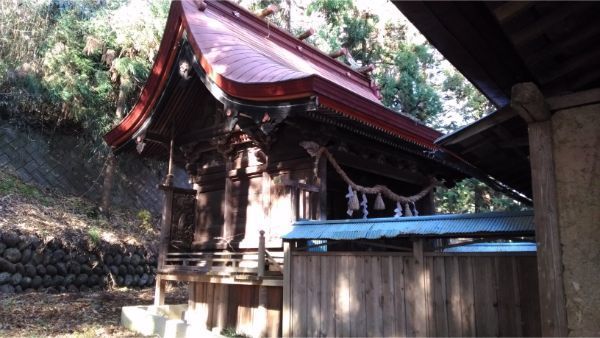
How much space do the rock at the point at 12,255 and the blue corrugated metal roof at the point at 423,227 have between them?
7.55 meters

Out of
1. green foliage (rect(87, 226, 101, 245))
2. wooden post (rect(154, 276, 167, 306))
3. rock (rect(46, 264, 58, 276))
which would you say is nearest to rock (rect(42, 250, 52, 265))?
→ rock (rect(46, 264, 58, 276))

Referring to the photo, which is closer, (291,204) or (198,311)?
(291,204)

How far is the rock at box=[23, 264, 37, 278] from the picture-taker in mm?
9609

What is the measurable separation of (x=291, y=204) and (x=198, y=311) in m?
2.69

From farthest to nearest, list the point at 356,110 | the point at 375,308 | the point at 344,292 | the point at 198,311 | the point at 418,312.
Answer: the point at 198,311 → the point at 356,110 → the point at 344,292 → the point at 375,308 → the point at 418,312

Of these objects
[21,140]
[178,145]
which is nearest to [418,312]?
[178,145]

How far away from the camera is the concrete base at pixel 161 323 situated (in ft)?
20.6

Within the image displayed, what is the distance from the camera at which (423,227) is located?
13.3 feet

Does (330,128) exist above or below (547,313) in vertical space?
above

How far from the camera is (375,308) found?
4.32 metres

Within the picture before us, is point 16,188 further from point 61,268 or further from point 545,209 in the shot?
point 545,209

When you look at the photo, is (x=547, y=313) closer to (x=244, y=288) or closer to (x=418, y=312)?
(x=418, y=312)

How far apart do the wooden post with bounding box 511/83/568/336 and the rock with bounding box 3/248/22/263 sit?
10.4 m

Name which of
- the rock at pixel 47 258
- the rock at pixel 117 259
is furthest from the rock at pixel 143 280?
the rock at pixel 47 258
